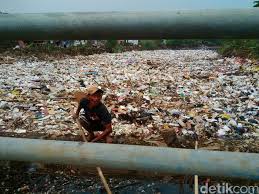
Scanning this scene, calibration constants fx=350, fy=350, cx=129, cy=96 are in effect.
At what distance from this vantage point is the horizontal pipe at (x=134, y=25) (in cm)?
57

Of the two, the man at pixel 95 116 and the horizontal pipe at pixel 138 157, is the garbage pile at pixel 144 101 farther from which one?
the horizontal pipe at pixel 138 157

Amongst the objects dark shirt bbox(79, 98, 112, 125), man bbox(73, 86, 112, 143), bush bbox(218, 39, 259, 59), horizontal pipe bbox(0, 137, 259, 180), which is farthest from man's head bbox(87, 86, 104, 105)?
bush bbox(218, 39, 259, 59)

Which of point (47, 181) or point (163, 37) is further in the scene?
point (47, 181)

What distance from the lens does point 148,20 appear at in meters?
0.59

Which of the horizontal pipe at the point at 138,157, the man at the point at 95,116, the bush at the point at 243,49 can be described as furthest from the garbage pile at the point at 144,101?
the horizontal pipe at the point at 138,157

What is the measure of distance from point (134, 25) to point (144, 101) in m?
6.23

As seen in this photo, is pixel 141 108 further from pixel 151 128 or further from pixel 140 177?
pixel 140 177

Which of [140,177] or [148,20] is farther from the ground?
[148,20]

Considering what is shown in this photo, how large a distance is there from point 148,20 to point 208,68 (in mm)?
11101

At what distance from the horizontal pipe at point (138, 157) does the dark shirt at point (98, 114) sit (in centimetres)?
368

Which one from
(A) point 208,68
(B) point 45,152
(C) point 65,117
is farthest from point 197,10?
(A) point 208,68

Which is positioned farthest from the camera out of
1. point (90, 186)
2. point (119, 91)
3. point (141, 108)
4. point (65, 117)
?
point (119, 91)

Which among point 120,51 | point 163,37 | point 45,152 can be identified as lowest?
point 120,51

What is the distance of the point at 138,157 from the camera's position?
25.1 inches
